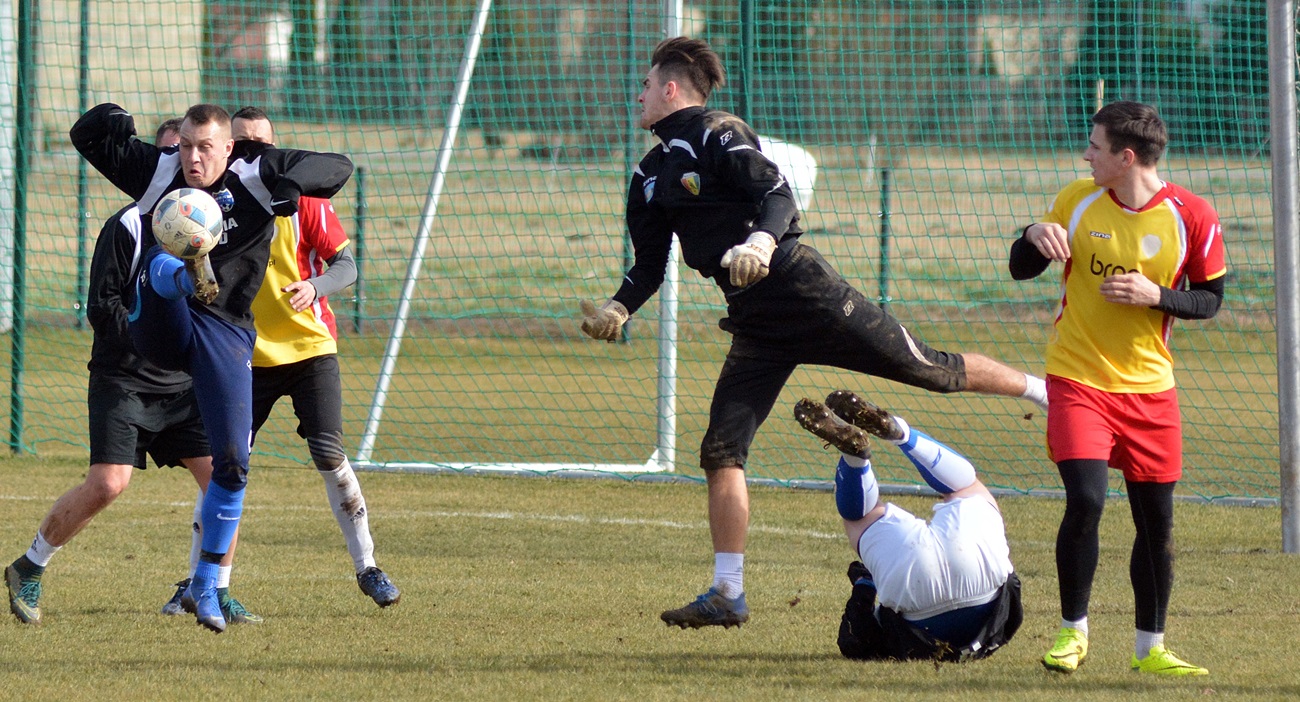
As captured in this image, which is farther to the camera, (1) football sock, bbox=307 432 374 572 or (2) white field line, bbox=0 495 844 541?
(2) white field line, bbox=0 495 844 541

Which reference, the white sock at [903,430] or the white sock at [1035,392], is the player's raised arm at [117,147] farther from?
the white sock at [1035,392]

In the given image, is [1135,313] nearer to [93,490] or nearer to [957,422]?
[93,490]

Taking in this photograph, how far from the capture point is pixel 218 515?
5.27 meters

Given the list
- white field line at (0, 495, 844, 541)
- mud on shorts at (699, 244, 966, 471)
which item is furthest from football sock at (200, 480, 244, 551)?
white field line at (0, 495, 844, 541)

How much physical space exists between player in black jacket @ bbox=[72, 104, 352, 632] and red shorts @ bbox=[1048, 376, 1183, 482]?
8.60 feet

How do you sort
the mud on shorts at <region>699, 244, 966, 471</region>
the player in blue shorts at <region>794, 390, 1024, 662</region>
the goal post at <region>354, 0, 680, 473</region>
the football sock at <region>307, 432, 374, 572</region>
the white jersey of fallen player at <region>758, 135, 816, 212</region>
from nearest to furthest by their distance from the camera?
the player in blue shorts at <region>794, 390, 1024, 662</region>, the mud on shorts at <region>699, 244, 966, 471</region>, the football sock at <region>307, 432, 374, 572</region>, the goal post at <region>354, 0, 680, 473</region>, the white jersey of fallen player at <region>758, 135, 816, 212</region>

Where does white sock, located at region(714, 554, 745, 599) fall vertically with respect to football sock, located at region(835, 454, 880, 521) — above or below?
below

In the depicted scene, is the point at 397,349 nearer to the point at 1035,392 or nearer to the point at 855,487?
the point at 1035,392

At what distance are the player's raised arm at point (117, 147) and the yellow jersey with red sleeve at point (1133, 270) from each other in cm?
333

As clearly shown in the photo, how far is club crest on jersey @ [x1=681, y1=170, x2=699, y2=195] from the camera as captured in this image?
5.14 m

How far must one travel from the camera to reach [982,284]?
568 inches

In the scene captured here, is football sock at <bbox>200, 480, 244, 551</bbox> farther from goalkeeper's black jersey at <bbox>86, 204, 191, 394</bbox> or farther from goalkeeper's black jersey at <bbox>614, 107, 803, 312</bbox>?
goalkeeper's black jersey at <bbox>614, 107, 803, 312</bbox>

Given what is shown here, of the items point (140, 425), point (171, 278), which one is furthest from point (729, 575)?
point (140, 425)

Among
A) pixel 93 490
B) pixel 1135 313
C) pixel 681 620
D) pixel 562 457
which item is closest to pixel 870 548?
pixel 681 620
